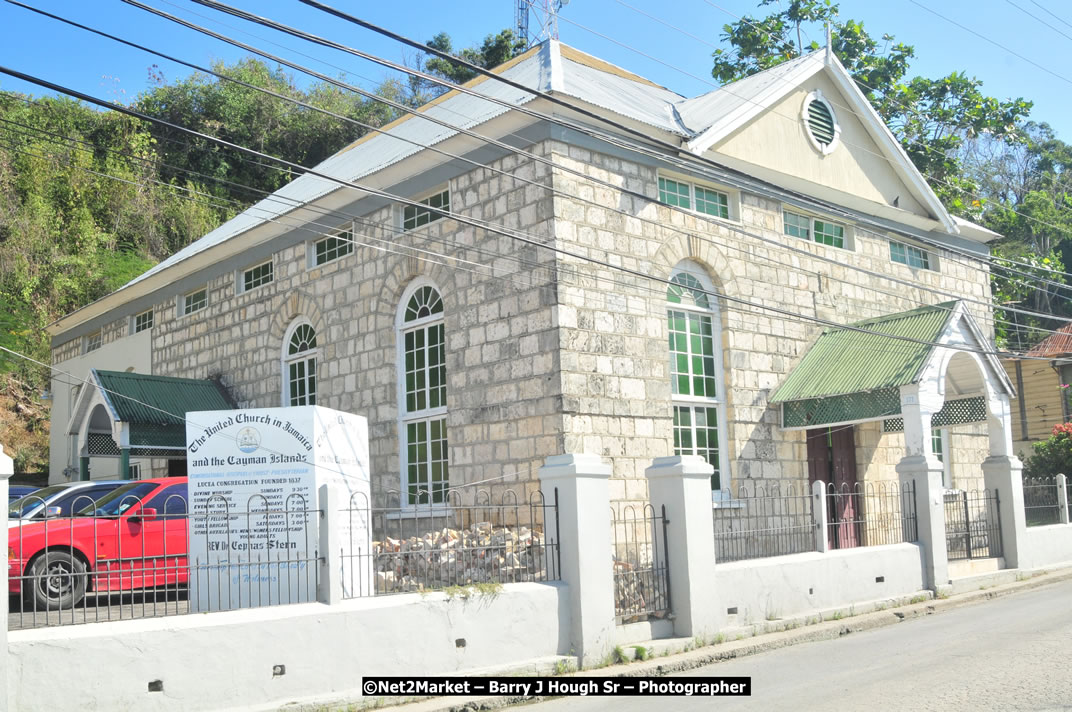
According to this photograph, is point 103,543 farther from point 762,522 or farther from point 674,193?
point 674,193

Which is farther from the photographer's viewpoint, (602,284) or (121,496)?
(602,284)

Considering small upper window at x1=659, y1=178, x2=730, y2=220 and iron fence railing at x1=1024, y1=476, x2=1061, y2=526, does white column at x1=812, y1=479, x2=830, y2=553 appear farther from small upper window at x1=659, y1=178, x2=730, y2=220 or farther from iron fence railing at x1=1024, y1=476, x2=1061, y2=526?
iron fence railing at x1=1024, y1=476, x2=1061, y2=526

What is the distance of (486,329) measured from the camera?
15.8 meters

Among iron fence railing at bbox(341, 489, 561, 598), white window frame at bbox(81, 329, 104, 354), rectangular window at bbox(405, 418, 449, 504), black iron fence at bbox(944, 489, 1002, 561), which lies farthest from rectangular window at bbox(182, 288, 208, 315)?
black iron fence at bbox(944, 489, 1002, 561)

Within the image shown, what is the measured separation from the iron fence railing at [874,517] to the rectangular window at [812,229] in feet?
15.0

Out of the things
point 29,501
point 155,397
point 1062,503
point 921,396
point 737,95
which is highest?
point 737,95

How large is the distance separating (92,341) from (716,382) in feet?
60.7

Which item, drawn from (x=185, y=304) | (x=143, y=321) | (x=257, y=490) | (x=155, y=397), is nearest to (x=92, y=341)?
(x=143, y=321)

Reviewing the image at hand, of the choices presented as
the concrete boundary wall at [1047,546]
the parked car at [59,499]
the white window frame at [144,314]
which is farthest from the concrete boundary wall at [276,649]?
the white window frame at [144,314]

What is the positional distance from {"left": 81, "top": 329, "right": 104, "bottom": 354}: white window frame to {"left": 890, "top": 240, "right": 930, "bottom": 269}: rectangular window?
19.7 m

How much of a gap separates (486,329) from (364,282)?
3.46 m

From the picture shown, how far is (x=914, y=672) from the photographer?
30.1ft

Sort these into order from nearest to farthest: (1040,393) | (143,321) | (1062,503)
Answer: (1062,503), (143,321), (1040,393)

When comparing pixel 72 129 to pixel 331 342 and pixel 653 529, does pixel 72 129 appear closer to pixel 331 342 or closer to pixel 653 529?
pixel 331 342
